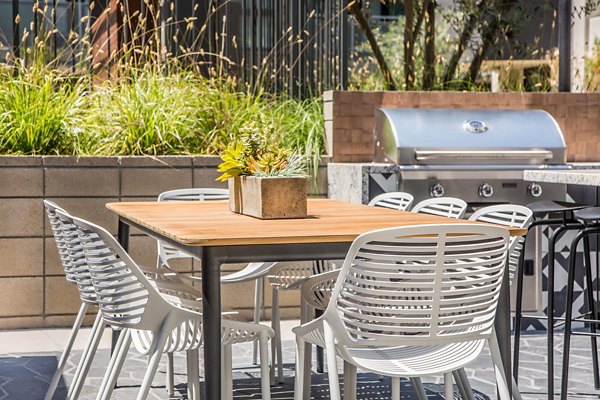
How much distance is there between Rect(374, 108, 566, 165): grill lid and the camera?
18.3 ft

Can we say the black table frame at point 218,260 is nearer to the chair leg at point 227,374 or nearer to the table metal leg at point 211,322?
the table metal leg at point 211,322

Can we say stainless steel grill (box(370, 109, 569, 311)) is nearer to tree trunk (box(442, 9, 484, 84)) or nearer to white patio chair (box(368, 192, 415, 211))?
white patio chair (box(368, 192, 415, 211))

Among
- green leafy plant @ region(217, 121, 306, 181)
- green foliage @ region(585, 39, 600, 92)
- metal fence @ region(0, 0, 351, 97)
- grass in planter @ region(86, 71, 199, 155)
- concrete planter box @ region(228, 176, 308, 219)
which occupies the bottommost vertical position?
concrete planter box @ region(228, 176, 308, 219)

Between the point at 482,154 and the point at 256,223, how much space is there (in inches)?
102

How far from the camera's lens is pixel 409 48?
6875 millimetres

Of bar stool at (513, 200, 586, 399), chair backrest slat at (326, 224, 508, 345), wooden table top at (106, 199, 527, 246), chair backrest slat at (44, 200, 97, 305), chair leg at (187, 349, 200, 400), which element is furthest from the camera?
bar stool at (513, 200, 586, 399)

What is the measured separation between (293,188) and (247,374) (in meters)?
1.36

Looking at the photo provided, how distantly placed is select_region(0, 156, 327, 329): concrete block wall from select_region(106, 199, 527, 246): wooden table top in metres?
1.31

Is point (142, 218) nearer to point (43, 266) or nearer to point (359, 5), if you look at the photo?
point (43, 266)

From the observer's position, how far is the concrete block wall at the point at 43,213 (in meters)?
5.52

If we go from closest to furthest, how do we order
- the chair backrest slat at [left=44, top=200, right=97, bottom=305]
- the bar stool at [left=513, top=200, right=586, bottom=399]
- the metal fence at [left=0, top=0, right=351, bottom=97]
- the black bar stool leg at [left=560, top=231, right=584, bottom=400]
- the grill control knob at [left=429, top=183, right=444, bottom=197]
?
the chair backrest slat at [left=44, top=200, right=97, bottom=305]
the black bar stool leg at [left=560, top=231, right=584, bottom=400]
the bar stool at [left=513, top=200, right=586, bottom=399]
the grill control knob at [left=429, top=183, right=444, bottom=197]
the metal fence at [left=0, top=0, right=351, bottom=97]

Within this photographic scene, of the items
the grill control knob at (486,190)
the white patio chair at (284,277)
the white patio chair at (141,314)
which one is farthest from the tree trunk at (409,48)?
the white patio chair at (141,314)

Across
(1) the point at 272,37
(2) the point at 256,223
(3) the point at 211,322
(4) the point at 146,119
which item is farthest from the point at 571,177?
(1) the point at 272,37

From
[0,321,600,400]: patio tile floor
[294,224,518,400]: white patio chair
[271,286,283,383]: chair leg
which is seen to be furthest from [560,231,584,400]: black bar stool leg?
[271,286,283,383]: chair leg
